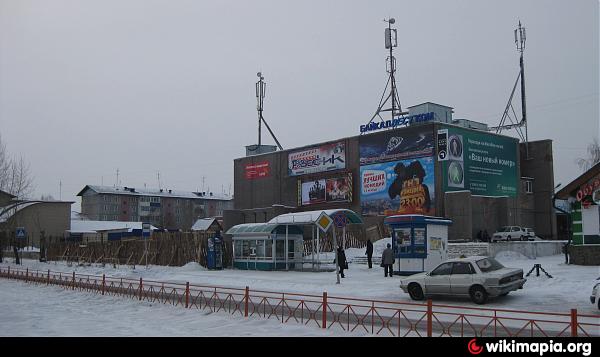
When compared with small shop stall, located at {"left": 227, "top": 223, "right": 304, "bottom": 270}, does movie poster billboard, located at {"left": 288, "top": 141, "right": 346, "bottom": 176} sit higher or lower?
higher

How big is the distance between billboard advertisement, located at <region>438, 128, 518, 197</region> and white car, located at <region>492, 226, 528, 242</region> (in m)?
5.23

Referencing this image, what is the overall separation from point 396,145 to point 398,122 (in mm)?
2037

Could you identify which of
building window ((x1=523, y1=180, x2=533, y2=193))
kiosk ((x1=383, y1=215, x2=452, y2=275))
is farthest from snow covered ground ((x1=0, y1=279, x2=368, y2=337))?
building window ((x1=523, y1=180, x2=533, y2=193))

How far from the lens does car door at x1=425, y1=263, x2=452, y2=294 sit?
18.2 metres

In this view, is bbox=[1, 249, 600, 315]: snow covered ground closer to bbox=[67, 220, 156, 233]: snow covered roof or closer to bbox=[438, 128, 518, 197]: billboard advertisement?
bbox=[438, 128, 518, 197]: billboard advertisement

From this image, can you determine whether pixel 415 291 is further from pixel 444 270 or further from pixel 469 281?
pixel 469 281

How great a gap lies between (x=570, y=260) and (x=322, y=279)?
37.5 feet

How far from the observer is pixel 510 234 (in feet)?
147

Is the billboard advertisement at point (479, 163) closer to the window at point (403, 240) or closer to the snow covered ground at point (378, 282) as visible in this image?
the snow covered ground at point (378, 282)

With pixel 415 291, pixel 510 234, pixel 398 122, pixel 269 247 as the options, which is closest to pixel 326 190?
pixel 398 122

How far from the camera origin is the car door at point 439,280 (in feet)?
59.9

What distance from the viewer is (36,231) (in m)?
84.4
